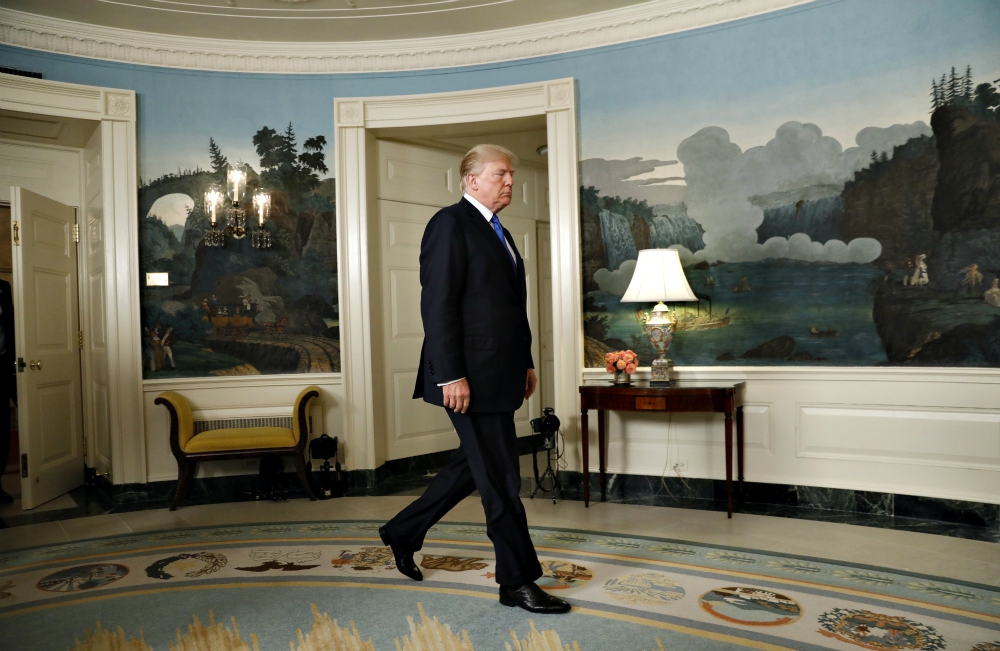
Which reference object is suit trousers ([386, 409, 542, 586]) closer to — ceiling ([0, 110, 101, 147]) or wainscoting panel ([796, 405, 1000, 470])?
wainscoting panel ([796, 405, 1000, 470])

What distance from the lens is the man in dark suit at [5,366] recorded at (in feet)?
16.5

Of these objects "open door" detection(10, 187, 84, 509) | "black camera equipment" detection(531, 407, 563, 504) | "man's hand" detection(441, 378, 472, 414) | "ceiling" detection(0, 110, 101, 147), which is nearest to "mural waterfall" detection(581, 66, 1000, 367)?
"black camera equipment" detection(531, 407, 563, 504)

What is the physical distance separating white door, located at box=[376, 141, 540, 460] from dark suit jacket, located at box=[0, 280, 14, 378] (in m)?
2.57

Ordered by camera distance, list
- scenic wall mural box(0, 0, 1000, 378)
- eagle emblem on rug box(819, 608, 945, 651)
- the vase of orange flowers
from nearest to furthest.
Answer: eagle emblem on rug box(819, 608, 945, 651)
scenic wall mural box(0, 0, 1000, 378)
the vase of orange flowers

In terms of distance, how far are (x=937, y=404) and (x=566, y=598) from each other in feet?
8.28

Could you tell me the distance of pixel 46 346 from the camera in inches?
198

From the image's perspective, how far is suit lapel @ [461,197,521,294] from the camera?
9.26 ft

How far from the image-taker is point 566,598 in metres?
2.92

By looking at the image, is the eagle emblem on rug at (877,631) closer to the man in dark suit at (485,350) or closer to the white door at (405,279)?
the man in dark suit at (485,350)

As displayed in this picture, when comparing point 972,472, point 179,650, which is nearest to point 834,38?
point 972,472

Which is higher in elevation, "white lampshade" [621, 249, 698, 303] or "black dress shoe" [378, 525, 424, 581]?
"white lampshade" [621, 249, 698, 303]

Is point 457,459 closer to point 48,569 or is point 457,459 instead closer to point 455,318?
point 455,318

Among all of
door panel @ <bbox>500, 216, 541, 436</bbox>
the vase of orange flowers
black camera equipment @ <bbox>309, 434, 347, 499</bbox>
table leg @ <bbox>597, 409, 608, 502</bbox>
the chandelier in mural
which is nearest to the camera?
the vase of orange flowers

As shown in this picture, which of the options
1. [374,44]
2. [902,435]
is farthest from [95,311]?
[902,435]
